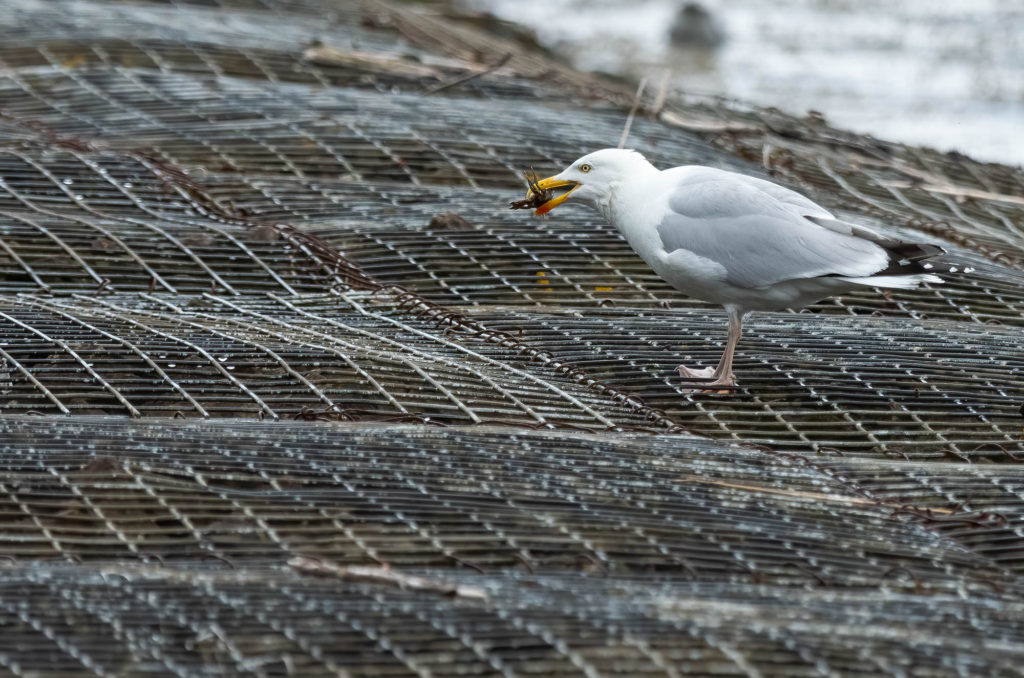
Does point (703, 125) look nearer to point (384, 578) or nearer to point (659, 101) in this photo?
point (659, 101)

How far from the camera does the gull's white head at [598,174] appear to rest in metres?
4.87

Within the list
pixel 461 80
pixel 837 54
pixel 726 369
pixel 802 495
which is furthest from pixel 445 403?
pixel 837 54

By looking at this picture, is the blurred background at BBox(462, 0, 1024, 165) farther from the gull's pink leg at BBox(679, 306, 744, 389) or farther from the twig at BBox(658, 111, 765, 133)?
the gull's pink leg at BBox(679, 306, 744, 389)

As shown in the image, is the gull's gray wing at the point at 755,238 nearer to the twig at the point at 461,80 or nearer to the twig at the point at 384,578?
the twig at the point at 384,578

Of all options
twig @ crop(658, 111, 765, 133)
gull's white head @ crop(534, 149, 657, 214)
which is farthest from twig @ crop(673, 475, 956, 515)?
twig @ crop(658, 111, 765, 133)

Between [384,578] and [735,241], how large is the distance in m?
2.01

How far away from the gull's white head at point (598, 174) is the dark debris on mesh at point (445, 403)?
57cm

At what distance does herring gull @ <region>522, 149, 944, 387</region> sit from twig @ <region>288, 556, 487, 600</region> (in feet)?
5.73

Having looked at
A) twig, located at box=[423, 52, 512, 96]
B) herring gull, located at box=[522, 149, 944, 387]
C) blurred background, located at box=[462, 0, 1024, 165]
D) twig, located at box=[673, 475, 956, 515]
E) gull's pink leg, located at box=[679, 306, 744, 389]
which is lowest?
twig, located at box=[673, 475, 956, 515]

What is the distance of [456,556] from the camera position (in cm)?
342

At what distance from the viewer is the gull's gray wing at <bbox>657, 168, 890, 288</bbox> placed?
Result: 448 cm

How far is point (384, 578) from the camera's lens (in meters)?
3.17

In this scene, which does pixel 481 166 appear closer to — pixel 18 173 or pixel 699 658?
pixel 18 173

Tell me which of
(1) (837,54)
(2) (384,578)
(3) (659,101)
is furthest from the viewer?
(1) (837,54)
